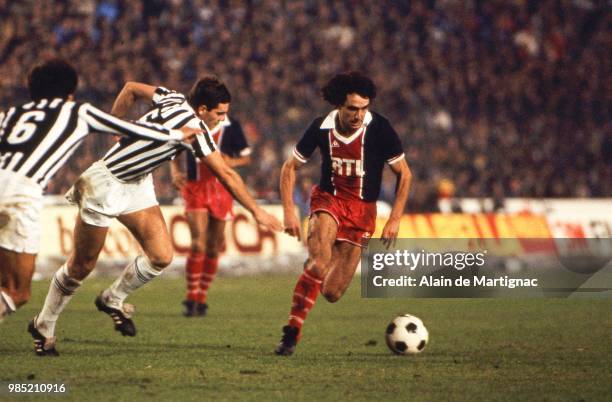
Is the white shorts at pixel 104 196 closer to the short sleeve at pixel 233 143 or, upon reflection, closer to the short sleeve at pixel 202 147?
the short sleeve at pixel 202 147

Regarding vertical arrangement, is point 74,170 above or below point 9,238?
above

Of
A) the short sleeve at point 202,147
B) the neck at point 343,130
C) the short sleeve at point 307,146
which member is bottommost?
the short sleeve at point 202,147

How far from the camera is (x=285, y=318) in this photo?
10641 millimetres

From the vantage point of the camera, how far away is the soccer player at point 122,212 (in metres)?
7.63

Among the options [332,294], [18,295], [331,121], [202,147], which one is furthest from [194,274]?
[18,295]

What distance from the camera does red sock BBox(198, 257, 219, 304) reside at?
11.0 m

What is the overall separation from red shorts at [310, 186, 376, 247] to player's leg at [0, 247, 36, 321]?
268 centimetres

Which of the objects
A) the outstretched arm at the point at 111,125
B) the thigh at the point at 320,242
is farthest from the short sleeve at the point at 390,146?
the outstretched arm at the point at 111,125

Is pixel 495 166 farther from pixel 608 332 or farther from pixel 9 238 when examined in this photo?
pixel 9 238

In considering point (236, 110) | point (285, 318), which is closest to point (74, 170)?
point (236, 110)

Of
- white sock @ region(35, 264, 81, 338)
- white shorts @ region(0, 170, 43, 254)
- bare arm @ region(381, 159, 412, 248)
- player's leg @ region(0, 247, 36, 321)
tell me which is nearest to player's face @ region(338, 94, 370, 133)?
bare arm @ region(381, 159, 412, 248)

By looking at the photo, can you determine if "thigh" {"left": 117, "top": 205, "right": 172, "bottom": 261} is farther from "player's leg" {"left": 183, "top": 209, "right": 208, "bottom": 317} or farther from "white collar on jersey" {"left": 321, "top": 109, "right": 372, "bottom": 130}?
"player's leg" {"left": 183, "top": 209, "right": 208, "bottom": 317}

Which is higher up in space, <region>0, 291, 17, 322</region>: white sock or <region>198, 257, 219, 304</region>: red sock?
<region>198, 257, 219, 304</region>: red sock

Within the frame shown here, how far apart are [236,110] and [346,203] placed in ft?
33.0
